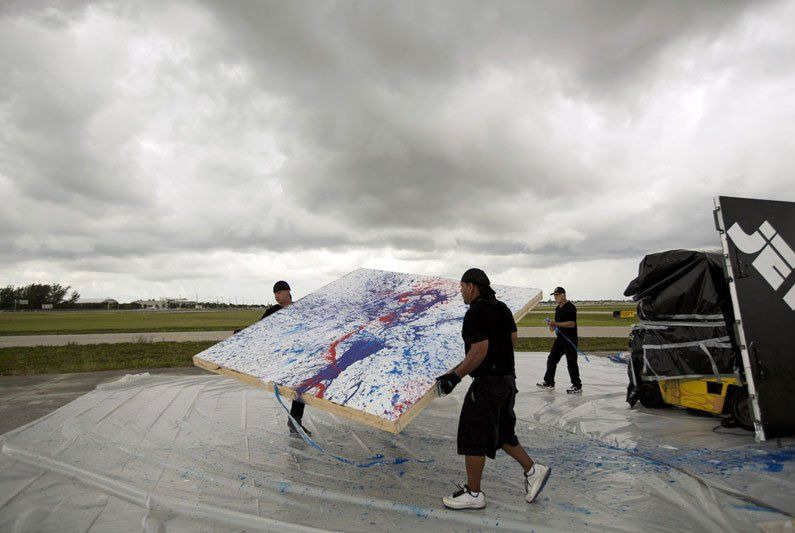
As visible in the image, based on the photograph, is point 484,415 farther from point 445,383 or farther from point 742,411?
point 742,411

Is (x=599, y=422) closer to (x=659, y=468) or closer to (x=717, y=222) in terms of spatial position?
(x=659, y=468)

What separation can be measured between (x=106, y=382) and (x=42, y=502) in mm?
6577

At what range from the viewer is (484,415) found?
359 cm

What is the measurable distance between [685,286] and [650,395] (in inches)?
70.7

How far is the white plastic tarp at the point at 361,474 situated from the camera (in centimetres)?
337

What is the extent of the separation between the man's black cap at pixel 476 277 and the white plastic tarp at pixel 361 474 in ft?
5.90

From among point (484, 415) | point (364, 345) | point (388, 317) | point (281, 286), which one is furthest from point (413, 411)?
point (281, 286)

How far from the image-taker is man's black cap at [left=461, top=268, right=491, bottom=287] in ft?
12.6

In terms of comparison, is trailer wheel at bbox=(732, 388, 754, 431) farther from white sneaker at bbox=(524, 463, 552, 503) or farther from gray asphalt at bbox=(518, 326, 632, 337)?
gray asphalt at bbox=(518, 326, 632, 337)

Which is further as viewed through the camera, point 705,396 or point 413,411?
Answer: point 705,396

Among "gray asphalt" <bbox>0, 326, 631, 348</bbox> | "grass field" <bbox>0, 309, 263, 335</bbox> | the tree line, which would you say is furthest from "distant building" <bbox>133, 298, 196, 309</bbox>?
"gray asphalt" <bbox>0, 326, 631, 348</bbox>

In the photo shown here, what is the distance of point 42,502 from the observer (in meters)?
3.65

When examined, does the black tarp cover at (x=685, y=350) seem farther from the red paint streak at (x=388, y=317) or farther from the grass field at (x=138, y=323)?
the grass field at (x=138, y=323)

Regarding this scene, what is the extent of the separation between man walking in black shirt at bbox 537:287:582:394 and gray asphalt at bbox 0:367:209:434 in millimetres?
8028
